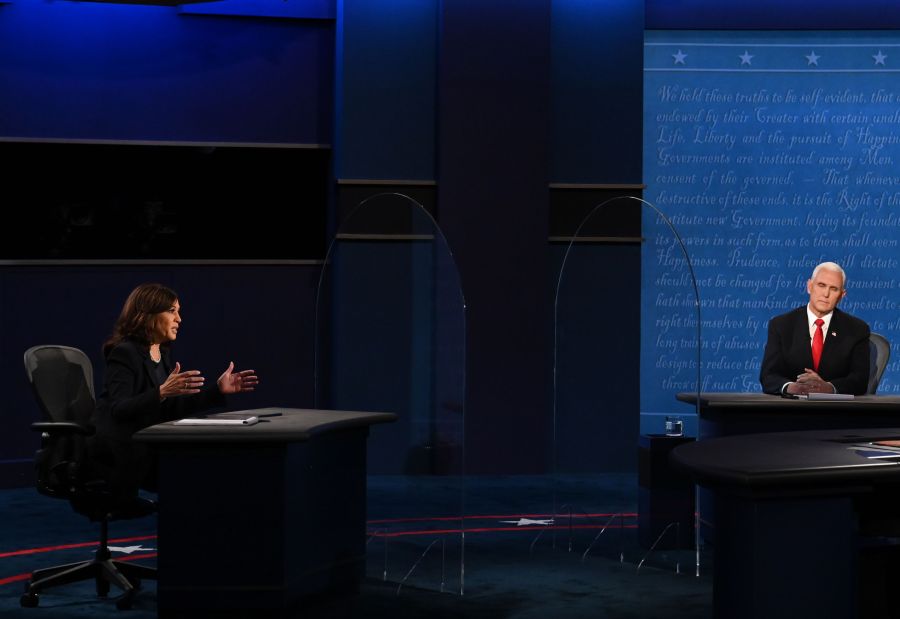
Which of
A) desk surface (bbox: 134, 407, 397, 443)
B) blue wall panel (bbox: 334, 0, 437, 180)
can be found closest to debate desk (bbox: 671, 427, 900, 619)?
desk surface (bbox: 134, 407, 397, 443)

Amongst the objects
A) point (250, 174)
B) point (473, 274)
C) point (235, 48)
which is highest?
point (235, 48)

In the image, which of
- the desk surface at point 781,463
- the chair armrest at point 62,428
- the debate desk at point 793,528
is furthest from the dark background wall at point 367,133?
the debate desk at point 793,528

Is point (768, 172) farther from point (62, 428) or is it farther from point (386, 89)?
point (62, 428)

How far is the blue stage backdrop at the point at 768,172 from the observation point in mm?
8438

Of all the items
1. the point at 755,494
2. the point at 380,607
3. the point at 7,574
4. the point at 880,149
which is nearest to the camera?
the point at 755,494

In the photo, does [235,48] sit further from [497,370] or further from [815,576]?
[815,576]

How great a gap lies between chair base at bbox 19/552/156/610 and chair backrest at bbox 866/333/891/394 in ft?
11.5

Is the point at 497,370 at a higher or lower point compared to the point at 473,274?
lower

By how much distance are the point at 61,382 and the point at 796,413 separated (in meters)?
3.08

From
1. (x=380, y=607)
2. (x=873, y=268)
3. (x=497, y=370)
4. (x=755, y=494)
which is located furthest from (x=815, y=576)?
(x=873, y=268)

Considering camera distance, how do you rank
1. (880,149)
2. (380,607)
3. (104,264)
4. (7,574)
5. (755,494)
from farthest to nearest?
(880,149) → (104,264) → (7,574) → (380,607) → (755,494)

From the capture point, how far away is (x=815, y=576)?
3428mm

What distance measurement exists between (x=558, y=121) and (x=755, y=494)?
5225mm

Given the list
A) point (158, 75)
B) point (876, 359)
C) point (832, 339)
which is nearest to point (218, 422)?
point (832, 339)
